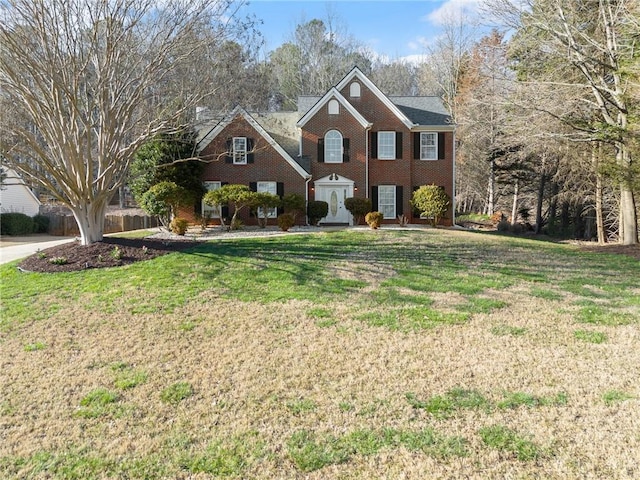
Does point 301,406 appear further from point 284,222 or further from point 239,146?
point 239,146

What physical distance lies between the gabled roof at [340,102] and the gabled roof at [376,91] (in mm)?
944

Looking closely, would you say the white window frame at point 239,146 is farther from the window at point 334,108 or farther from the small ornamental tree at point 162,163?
the window at point 334,108

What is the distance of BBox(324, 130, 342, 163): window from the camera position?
23281mm

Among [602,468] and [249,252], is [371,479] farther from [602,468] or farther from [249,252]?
[249,252]

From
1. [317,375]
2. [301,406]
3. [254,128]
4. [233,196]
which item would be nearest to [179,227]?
[233,196]

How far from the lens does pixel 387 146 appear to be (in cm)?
2361

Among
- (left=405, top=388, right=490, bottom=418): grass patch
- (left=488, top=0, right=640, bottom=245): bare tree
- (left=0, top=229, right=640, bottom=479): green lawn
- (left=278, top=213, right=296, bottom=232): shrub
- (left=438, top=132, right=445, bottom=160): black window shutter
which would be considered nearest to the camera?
(left=0, top=229, right=640, bottom=479): green lawn

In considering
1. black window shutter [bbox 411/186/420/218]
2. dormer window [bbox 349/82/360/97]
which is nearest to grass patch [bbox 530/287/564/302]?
black window shutter [bbox 411/186/420/218]

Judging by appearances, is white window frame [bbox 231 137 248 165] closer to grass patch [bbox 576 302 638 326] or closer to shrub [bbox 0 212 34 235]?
shrub [bbox 0 212 34 235]

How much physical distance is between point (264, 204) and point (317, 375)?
600 inches

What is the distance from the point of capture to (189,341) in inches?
251

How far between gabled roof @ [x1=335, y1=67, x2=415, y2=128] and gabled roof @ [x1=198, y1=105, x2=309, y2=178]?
4528 mm

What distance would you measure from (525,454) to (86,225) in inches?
476

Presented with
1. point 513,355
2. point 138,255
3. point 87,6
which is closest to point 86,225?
point 138,255
